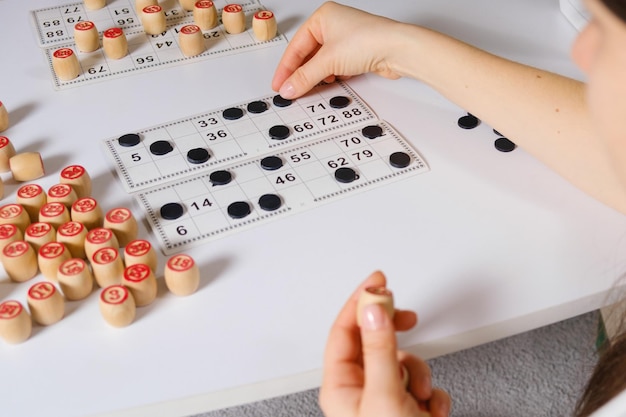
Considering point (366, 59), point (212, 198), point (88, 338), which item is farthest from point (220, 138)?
point (88, 338)

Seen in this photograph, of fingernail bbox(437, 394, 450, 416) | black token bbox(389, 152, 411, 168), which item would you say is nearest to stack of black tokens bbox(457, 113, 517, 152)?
black token bbox(389, 152, 411, 168)

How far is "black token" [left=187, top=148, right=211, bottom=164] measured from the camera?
2.92 ft

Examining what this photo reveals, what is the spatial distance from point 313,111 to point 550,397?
0.73 meters

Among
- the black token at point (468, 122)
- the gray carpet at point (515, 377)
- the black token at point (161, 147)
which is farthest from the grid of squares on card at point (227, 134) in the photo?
the gray carpet at point (515, 377)

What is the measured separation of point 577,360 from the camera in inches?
56.4

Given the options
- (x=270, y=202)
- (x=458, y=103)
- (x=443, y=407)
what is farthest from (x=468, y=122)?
(x=443, y=407)

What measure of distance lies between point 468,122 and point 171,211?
0.38 metres

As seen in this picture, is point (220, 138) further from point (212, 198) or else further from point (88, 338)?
point (88, 338)

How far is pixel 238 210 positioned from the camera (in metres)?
0.81

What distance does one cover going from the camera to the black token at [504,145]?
90cm

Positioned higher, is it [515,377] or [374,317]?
[374,317]

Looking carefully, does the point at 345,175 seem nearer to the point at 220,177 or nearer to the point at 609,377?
the point at 220,177

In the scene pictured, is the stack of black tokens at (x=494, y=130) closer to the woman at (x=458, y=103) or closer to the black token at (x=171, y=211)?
the woman at (x=458, y=103)

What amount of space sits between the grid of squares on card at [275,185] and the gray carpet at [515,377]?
1.99ft
